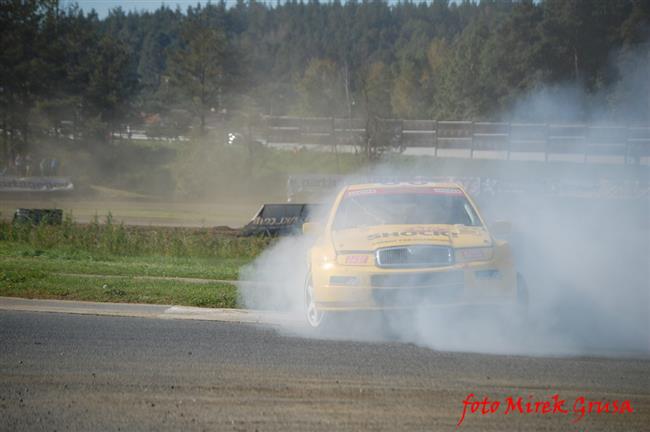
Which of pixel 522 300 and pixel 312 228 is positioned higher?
pixel 312 228

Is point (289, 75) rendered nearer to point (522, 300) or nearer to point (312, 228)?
point (312, 228)

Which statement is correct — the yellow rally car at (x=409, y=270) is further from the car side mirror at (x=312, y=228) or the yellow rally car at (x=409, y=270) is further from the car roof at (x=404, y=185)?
the car roof at (x=404, y=185)

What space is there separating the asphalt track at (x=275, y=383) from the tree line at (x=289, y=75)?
17622 mm

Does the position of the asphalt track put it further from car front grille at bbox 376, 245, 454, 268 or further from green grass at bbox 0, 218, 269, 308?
green grass at bbox 0, 218, 269, 308

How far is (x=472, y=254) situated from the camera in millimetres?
7973

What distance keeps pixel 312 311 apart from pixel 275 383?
219cm

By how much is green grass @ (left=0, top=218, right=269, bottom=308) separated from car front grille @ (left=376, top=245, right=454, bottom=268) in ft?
10.1

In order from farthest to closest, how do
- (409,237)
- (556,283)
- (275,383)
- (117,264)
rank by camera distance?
(117,264) → (556,283) → (409,237) → (275,383)

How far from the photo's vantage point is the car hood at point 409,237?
26.3ft

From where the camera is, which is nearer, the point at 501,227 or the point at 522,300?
the point at 522,300

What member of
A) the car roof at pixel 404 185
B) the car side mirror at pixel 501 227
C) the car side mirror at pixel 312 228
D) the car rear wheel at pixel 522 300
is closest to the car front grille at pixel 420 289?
the car rear wheel at pixel 522 300

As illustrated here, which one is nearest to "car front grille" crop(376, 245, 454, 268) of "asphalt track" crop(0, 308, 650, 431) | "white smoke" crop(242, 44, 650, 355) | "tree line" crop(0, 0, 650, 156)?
"white smoke" crop(242, 44, 650, 355)

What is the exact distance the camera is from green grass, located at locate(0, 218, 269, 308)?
11109 mm

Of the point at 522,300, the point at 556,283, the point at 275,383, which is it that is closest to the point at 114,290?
the point at 275,383
